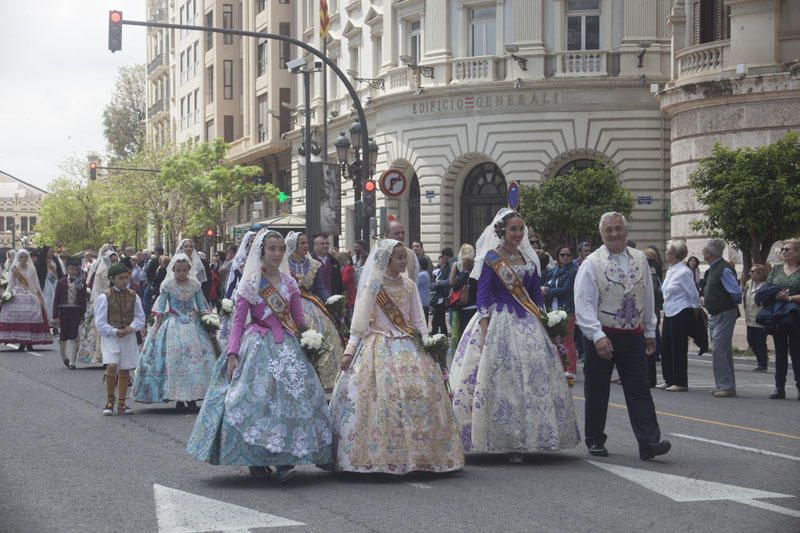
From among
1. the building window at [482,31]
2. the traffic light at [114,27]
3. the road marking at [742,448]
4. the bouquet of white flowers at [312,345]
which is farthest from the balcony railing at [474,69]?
the bouquet of white flowers at [312,345]

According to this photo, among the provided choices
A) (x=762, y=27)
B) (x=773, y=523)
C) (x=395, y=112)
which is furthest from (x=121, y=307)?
(x=395, y=112)

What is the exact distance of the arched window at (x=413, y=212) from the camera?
42500 mm

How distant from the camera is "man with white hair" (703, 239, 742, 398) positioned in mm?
15477

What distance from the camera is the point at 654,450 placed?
10109 mm

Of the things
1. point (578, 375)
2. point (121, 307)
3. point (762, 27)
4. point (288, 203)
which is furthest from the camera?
point (288, 203)

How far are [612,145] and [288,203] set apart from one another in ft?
67.7

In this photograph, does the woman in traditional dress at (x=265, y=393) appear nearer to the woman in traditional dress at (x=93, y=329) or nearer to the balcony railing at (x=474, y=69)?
the woman in traditional dress at (x=93, y=329)

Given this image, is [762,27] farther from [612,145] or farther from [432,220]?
[432,220]

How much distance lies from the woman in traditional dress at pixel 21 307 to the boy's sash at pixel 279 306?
15478mm

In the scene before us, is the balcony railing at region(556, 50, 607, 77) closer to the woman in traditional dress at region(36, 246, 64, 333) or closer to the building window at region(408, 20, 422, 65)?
the building window at region(408, 20, 422, 65)

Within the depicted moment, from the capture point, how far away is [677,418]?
43.3 ft

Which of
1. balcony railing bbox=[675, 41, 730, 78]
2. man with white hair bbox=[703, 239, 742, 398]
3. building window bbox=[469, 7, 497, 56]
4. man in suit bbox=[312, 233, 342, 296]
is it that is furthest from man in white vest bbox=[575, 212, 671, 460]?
building window bbox=[469, 7, 497, 56]

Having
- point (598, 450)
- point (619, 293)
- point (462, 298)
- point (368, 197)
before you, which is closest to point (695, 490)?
point (598, 450)

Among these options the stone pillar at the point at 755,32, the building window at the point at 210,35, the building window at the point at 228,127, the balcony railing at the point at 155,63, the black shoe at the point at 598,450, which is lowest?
the black shoe at the point at 598,450
